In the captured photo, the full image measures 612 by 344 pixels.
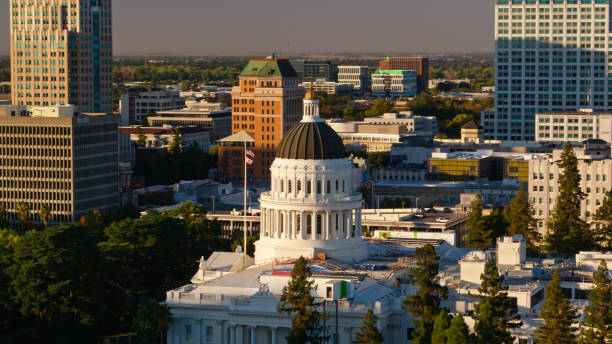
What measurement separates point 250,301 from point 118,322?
22.2 meters

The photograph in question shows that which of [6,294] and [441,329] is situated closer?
[441,329]

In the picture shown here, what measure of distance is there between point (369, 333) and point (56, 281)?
4199cm

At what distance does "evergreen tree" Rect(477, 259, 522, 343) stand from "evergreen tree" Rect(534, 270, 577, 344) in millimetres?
3472

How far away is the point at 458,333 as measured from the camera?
132 meters

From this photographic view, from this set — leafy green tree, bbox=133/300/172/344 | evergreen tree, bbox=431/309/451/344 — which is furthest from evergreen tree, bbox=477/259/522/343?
leafy green tree, bbox=133/300/172/344

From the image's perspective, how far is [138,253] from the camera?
180250mm

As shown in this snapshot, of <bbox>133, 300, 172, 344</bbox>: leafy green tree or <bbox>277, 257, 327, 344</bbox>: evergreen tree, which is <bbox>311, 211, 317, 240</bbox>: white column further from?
<bbox>277, 257, 327, 344</bbox>: evergreen tree

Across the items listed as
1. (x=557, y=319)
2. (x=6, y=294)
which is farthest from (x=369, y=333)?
(x=6, y=294)

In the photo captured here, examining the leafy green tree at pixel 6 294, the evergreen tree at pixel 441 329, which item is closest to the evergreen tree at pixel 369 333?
the evergreen tree at pixel 441 329

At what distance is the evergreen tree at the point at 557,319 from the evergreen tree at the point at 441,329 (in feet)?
27.6

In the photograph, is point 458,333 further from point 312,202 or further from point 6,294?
point 6,294

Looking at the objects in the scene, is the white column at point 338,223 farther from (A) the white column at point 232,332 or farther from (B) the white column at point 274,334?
(B) the white column at point 274,334

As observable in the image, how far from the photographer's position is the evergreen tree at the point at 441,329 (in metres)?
134

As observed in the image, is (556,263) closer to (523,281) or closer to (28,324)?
(523,281)
